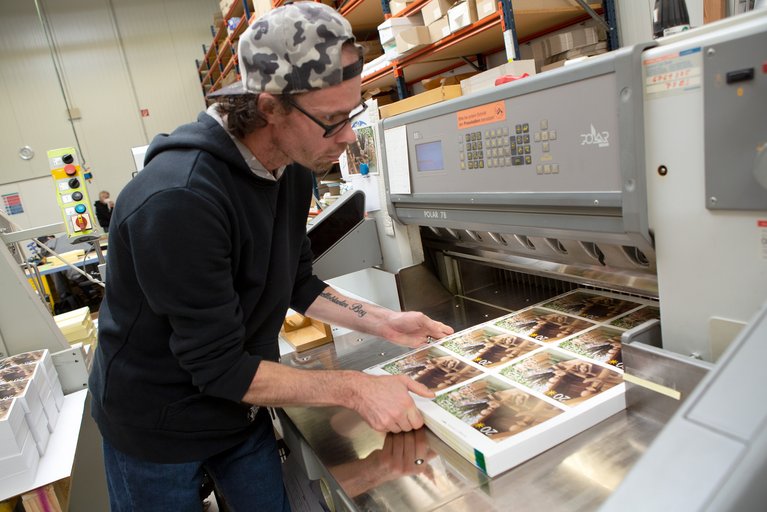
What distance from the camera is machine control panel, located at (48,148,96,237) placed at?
329 centimetres

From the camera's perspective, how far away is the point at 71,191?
3354 mm

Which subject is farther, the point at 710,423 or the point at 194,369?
the point at 194,369

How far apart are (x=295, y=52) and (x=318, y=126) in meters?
0.13

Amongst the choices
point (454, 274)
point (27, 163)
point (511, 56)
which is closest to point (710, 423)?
point (454, 274)

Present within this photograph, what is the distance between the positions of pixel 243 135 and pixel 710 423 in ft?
2.71

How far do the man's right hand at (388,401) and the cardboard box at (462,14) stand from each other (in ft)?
7.24

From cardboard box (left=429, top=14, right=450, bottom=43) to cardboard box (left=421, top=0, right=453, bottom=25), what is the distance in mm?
21

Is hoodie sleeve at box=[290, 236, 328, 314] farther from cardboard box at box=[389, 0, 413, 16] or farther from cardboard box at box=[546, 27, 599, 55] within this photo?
cardboard box at box=[389, 0, 413, 16]

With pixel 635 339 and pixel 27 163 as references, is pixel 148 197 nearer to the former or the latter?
pixel 635 339

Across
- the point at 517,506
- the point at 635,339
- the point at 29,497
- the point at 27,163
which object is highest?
the point at 27,163

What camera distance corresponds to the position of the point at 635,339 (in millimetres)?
838

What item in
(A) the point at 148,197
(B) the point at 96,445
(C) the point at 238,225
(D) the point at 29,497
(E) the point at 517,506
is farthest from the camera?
(B) the point at 96,445

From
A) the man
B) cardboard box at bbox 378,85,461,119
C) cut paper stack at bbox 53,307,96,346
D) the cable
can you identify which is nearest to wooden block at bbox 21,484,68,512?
the man

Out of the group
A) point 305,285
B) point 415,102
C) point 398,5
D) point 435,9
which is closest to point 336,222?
point 305,285
